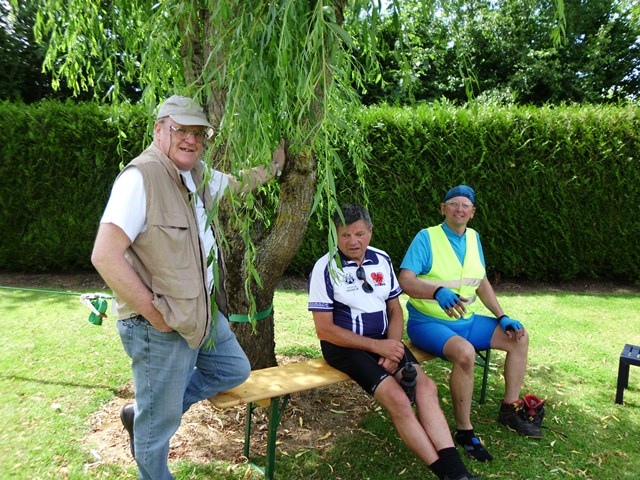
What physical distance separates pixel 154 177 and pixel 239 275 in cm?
126

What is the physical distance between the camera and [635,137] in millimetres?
7141

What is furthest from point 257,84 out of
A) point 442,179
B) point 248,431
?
point 442,179

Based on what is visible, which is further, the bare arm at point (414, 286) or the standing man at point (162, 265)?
the bare arm at point (414, 286)

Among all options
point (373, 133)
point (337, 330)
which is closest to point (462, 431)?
point (337, 330)

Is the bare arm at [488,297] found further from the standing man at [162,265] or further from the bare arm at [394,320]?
the standing man at [162,265]

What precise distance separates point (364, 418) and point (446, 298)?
968mm

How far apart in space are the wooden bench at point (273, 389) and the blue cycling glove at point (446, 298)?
72 centimetres

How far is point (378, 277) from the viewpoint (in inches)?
123

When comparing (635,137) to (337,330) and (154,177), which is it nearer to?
(337,330)

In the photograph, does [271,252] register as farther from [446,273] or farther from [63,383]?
[63,383]

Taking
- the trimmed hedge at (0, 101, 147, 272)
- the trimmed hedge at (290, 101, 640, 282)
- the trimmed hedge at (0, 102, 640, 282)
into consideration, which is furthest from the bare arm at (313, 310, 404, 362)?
the trimmed hedge at (0, 101, 147, 272)

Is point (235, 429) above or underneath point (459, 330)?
underneath

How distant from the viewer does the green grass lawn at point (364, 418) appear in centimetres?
282

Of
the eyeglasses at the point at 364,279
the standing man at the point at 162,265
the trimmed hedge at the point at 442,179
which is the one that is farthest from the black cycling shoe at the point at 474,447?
the trimmed hedge at the point at 442,179
